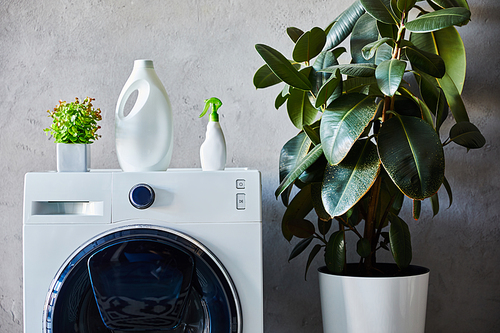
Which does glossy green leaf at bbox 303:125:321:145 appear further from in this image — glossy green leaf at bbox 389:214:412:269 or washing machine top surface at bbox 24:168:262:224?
glossy green leaf at bbox 389:214:412:269

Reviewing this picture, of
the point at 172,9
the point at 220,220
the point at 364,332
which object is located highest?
the point at 172,9

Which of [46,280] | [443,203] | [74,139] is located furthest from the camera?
[443,203]

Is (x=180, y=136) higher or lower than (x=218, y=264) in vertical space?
higher

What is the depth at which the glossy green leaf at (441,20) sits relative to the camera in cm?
88

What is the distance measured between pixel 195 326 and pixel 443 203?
982 millimetres

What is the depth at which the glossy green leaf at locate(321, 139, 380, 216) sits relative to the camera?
91cm

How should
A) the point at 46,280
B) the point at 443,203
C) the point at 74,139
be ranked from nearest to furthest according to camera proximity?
the point at 46,280
the point at 74,139
the point at 443,203

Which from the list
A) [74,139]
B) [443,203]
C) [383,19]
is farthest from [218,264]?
[443,203]

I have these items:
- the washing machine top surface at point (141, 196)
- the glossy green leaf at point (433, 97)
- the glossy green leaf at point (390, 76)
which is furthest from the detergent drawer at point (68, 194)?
the glossy green leaf at point (433, 97)

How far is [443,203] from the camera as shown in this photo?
1.45 m

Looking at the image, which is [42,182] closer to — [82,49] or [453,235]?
[82,49]

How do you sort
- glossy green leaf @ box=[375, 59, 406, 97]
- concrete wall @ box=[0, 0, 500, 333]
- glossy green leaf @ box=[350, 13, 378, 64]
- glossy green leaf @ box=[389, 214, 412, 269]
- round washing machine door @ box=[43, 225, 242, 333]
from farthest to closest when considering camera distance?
concrete wall @ box=[0, 0, 500, 333] → glossy green leaf @ box=[350, 13, 378, 64] → glossy green leaf @ box=[389, 214, 412, 269] → round washing machine door @ box=[43, 225, 242, 333] → glossy green leaf @ box=[375, 59, 406, 97]

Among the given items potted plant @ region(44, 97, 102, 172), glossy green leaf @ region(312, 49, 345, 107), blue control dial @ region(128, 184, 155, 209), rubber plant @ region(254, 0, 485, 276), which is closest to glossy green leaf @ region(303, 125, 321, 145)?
rubber plant @ region(254, 0, 485, 276)

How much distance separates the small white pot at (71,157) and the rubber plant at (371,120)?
54cm
